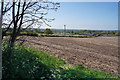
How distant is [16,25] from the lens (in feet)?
7.78

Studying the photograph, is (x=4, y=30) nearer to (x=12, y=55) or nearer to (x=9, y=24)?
(x=9, y=24)

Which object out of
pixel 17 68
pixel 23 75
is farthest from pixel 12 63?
pixel 23 75

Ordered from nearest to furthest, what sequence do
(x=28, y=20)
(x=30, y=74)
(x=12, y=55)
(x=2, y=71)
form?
1. (x=2, y=71)
2. (x=30, y=74)
3. (x=12, y=55)
4. (x=28, y=20)

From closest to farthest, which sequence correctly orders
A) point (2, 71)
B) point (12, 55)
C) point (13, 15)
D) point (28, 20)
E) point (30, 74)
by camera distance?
point (2, 71) → point (30, 74) → point (12, 55) → point (13, 15) → point (28, 20)

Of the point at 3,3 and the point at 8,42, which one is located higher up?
the point at 3,3

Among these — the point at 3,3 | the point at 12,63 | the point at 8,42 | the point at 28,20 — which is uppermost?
the point at 3,3

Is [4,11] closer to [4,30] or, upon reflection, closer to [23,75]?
[4,30]

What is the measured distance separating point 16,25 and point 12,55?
0.62 metres

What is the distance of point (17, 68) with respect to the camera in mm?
1889

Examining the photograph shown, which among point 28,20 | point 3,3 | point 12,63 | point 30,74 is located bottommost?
point 30,74

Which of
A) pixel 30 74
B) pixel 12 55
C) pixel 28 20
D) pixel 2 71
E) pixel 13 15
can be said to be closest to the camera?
pixel 2 71

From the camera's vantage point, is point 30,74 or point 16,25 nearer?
point 30,74

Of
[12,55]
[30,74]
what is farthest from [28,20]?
[30,74]

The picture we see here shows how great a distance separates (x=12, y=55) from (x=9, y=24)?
63 centimetres
